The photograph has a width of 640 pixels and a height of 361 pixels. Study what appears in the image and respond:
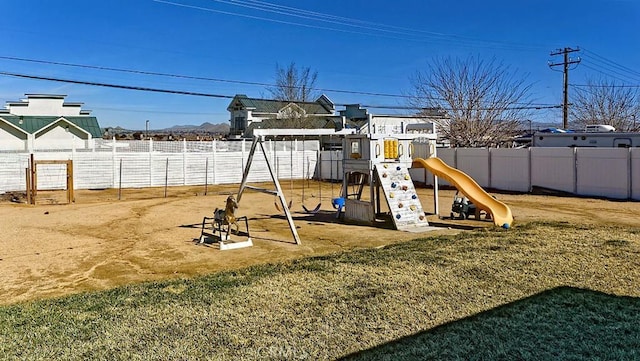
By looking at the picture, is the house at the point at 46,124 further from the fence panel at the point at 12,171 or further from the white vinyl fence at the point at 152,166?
Result: the fence panel at the point at 12,171

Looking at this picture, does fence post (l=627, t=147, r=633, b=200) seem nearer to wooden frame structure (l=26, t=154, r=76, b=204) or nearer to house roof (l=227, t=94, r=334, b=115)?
wooden frame structure (l=26, t=154, r=76, b=204)

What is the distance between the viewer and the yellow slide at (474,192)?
34.3 ft

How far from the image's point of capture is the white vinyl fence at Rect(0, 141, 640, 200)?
15.8 m

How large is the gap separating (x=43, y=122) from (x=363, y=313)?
114 feet

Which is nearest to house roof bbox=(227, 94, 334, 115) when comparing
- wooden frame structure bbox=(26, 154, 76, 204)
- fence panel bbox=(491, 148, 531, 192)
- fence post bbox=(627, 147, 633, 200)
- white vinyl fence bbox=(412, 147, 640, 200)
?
white vinyl fence bbox=(412, 147, 640, 200)

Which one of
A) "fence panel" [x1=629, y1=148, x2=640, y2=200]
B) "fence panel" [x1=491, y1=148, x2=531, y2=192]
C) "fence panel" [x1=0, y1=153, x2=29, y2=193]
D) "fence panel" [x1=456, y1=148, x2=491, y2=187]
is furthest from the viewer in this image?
"fence panel" [x1=456, y1=148, x2=491, y2=187]

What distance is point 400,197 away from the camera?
418 inches

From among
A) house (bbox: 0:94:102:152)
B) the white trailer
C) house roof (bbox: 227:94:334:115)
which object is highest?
house roof (bbox: 227:94:334:115)

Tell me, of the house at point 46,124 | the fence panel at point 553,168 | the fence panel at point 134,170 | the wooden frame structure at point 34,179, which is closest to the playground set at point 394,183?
the fence panel at point 553,168

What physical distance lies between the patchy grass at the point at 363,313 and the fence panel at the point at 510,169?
38.0 feet

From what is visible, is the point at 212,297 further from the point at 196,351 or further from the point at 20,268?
the point at 20,268

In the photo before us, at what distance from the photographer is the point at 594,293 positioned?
5133mm

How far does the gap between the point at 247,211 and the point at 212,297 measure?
8.72 metres

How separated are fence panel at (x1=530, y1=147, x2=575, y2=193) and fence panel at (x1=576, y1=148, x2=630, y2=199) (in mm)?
274
